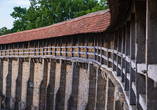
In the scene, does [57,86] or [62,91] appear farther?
[57,86]

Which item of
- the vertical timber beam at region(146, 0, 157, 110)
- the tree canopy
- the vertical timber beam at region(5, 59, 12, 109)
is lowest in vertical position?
the vertical timber beam at region(5, 59, 12, 109)

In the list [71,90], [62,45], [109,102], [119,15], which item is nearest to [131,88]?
[119,15]

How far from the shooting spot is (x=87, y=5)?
137ft

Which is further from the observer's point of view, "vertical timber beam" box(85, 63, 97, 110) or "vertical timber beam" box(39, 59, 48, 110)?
"vertical timber beam" box(39, 59, 48, 110)

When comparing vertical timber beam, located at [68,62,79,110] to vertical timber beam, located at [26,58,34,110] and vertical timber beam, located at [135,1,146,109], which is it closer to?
vertical timber beam, located at [26,58,34,110]

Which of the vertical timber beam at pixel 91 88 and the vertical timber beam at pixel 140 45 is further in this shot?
the vertical timber beam at pixel 91 88

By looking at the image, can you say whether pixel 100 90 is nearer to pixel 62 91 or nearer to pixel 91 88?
pixel 91 88

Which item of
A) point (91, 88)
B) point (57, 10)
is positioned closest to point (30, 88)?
point (91, 88)

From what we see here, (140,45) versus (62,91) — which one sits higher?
(140,45)

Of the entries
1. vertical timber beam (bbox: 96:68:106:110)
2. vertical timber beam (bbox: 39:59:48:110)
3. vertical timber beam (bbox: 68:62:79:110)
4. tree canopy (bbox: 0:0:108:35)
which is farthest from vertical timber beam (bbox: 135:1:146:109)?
tree canopy (bbox: 0:0:108:35)

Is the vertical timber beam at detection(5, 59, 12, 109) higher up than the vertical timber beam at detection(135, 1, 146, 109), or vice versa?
the vertical timber beam at detection(135, 1, 146, 109)

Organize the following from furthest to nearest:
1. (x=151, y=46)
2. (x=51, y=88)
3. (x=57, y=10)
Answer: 1. (x=57, y=10)
2. (x=51, y=88)
3. (x=151, y=46)

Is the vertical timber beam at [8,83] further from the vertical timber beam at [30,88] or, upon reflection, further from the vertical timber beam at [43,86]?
the vertical timber beam at [43,86]

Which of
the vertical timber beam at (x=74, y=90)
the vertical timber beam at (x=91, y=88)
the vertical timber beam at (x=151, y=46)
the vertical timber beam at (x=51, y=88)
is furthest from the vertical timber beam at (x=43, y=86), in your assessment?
the vertical timber beam at (x=151, y=46)
